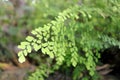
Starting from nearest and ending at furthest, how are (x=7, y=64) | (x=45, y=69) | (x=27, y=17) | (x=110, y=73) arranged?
(x=45, y=69)
(x=110, y=73)
(x=7, y=64)
(x=27, y=17)

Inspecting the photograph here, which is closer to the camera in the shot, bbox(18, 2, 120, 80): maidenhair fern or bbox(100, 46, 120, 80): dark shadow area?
bbox(18, 2, 120, 80): maidenhair fern

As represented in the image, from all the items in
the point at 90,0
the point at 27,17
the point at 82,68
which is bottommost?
the point at 82,68

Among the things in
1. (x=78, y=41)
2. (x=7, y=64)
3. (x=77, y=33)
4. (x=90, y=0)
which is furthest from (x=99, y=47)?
(x=7, y=64)

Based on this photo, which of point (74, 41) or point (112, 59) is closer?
point (74, 41)

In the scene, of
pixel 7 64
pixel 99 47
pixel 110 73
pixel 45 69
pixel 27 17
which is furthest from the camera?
pixel 27 17

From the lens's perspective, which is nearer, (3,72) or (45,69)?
(45,69)

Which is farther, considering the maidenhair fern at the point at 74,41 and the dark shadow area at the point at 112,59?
the dark shadow area at the point at 112,59

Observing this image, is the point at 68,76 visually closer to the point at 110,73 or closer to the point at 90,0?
the point at 110,73

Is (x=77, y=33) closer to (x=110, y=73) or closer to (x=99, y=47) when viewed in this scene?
(x=99, y=47)

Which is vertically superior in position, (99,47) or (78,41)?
(78,41)
